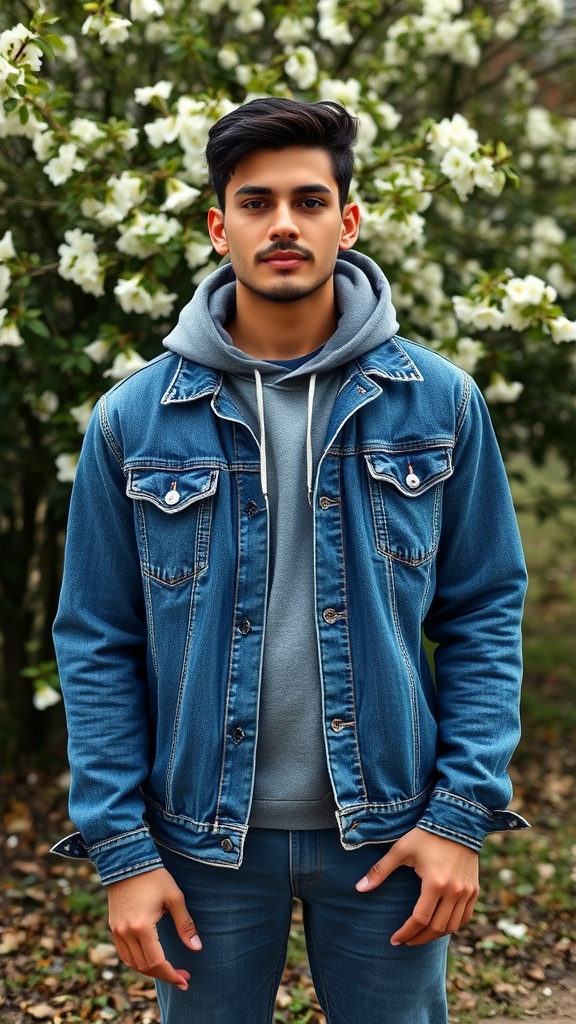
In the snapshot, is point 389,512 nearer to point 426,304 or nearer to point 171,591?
point 171,591

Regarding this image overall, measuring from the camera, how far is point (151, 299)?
2.95 meters

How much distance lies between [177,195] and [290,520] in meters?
1.41

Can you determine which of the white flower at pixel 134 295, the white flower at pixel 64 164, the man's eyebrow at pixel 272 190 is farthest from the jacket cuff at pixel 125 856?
the white flower at pixel 64 164

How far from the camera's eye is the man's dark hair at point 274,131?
1.77m

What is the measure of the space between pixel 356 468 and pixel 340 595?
23cm

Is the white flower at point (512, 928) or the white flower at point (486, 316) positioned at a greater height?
the white flower at point (486, 316)

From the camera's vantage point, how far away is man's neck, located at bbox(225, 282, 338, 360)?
A: 1865 millimetres

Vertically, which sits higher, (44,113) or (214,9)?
(214,9)

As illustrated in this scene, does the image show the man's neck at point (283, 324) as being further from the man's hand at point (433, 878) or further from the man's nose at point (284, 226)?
the man's hand at point (433, 878)

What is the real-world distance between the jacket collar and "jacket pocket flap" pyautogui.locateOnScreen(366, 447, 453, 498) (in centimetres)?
15

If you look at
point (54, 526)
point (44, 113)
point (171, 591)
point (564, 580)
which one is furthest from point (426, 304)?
point (564, 580)

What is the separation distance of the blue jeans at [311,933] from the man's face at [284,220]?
100cm

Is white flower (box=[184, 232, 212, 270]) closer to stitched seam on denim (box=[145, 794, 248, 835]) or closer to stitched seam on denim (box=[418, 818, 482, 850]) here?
stitched seam on denim (box=[145, 794, 248, 835])

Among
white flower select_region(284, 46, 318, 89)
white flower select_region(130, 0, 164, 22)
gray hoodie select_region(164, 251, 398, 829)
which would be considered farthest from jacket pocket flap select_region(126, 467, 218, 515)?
white flower select_region(284, 46, 318, 89)
